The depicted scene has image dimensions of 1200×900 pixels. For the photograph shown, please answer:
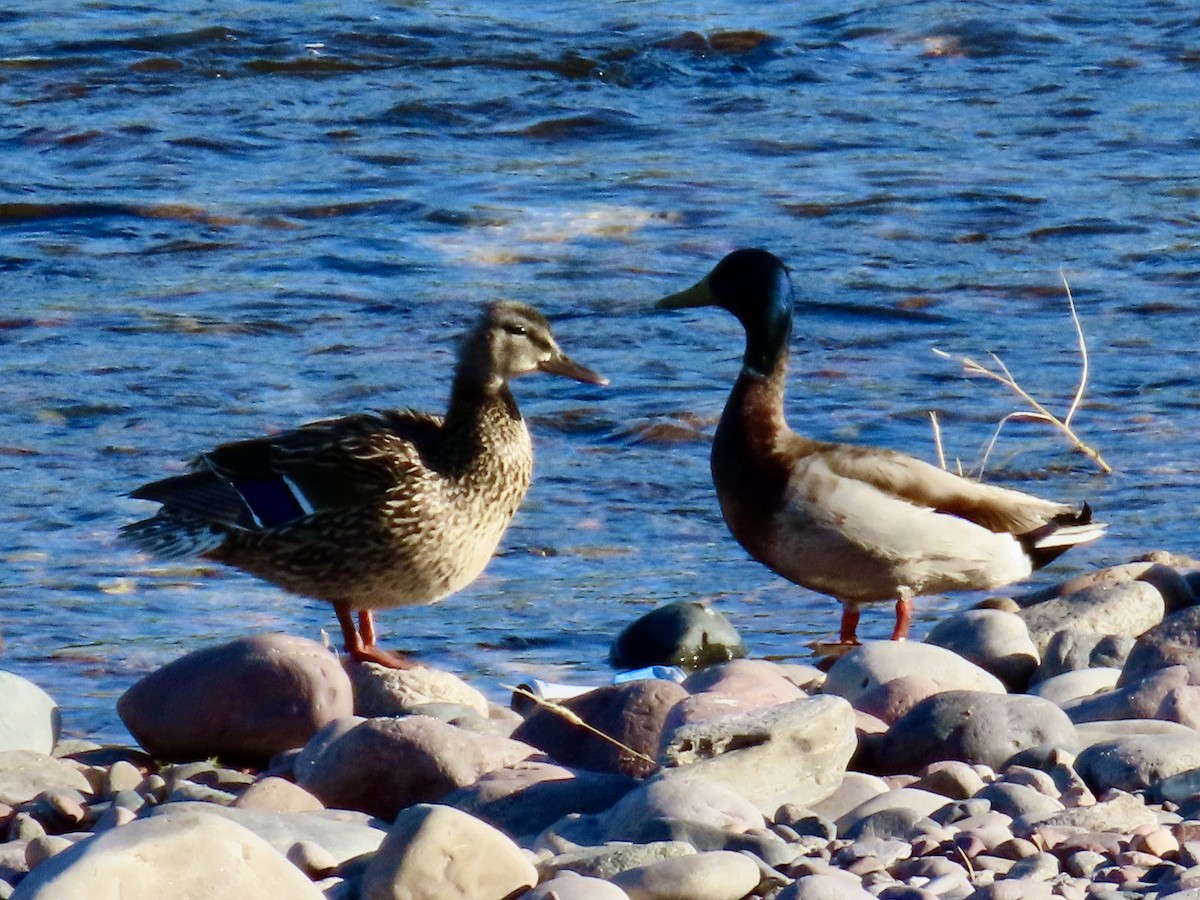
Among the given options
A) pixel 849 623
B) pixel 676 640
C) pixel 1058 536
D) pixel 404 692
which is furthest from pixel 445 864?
pixel 1058 536

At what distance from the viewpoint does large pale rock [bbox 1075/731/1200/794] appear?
14.5 feet

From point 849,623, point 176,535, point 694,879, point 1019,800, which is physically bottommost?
point 849,623

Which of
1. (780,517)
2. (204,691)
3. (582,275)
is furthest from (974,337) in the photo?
(204,691)

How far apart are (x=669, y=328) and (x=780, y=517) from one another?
3.96 metres

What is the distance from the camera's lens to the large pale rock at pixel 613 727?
4855 mm

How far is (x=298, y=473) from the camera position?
20.0ft

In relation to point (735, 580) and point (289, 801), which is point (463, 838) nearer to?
point (289, 801)

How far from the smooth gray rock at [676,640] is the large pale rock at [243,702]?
4.39 feet

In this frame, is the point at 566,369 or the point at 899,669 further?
the point at 566,369

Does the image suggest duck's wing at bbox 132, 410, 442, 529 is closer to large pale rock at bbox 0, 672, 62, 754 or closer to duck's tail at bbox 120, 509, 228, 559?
duck's tail at bbox 120, 509, 228, 559

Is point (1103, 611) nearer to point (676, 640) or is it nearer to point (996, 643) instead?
point (996, 643)

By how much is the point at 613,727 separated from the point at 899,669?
0.83 meters

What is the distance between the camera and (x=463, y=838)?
3.68 m

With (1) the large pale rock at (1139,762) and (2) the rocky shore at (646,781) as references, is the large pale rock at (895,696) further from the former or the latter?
(1) the large pale rock at (1139,762)
